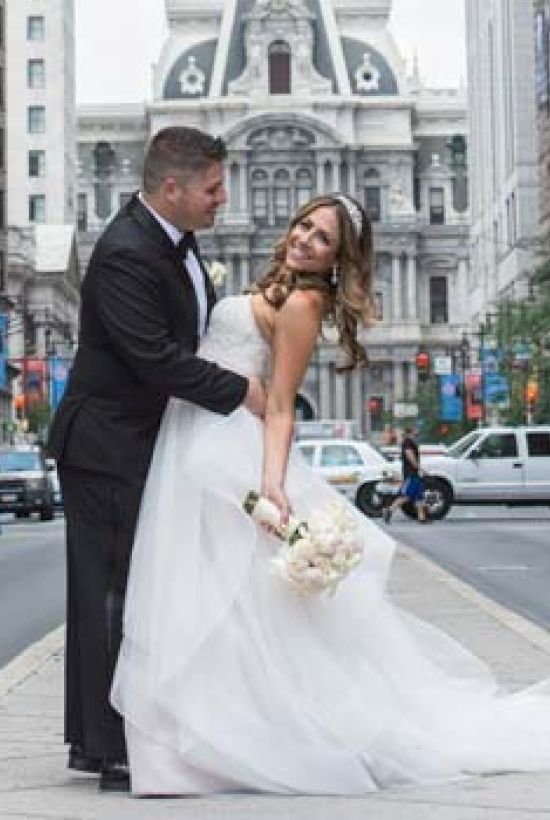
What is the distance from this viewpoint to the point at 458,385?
8850cm

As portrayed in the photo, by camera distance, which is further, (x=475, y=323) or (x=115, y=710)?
(x=475, y=323)

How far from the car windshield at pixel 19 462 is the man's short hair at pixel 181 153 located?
3853cm

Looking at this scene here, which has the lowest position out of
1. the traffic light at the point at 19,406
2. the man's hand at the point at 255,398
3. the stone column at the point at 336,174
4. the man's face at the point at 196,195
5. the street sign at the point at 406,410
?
the man's hand at the point at 255,398

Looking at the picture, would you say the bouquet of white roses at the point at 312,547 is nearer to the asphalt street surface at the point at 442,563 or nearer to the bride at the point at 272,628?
the bride at the point at 272,628

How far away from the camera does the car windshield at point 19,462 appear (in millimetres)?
46000

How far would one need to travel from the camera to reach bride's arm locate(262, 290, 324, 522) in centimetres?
717

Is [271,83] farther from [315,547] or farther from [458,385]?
[315,547]

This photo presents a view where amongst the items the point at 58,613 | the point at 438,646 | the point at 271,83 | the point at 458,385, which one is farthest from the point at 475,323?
the point at 438,646

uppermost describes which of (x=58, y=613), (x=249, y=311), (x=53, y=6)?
(x=53, y=6)

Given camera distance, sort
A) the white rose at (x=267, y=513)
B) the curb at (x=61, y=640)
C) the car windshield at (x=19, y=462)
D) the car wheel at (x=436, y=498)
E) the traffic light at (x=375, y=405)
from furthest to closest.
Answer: the traffic light at (x=375, y=405) < the car windshield at (x=19, y=462) < the car wheel at (x=436, y=498) < the curb at (x=61, y=640) < the white rose at (x=267, y=513)

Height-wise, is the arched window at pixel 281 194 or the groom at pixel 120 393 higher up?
the arched window at pixel 281 194

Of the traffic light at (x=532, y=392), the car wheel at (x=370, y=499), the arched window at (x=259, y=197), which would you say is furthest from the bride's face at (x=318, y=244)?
the arched window at (x=259, y=197)

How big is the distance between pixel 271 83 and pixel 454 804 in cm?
14929

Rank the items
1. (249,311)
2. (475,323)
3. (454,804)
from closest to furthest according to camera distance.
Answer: (454,804), (249,311), (475,323)
